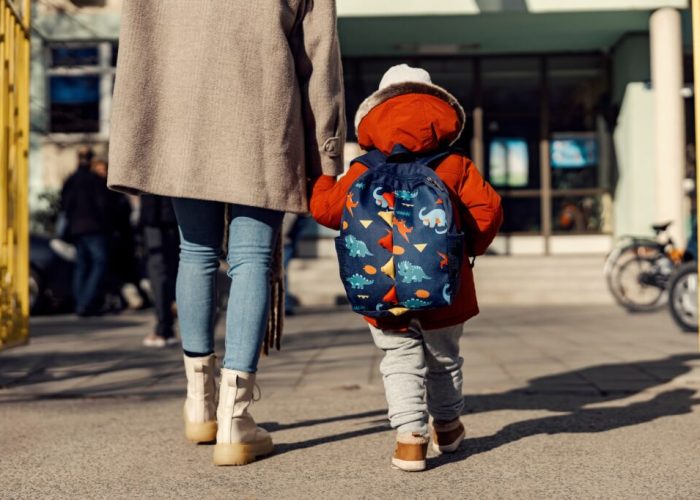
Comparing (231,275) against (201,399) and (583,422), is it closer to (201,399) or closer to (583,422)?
(201,399)

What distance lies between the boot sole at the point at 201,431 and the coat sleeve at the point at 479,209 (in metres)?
1.09

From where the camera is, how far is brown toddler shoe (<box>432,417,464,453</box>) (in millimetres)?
3402

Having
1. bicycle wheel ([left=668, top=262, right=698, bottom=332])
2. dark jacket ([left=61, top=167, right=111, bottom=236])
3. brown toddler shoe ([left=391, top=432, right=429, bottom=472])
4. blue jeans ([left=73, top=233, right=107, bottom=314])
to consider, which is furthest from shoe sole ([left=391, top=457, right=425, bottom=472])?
dark jacket ([left=61, top=167, right=111, bottom=236])

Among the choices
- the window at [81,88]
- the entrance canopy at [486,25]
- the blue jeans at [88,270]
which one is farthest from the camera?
the window at [81,88]

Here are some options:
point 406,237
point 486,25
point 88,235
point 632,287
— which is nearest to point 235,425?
point 406,237

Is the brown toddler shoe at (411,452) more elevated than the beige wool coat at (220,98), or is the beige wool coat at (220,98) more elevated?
the beige wool coat at (220,98)

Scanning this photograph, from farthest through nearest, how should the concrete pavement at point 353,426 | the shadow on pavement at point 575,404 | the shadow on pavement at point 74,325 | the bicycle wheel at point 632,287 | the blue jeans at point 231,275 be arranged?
the bicycle wheel at point 632,287, the shadow on pavement at point 74,325, the shadow on pavement at point 575,404, the blue jeans at point 231,275, the concrete pavement at point 353,426

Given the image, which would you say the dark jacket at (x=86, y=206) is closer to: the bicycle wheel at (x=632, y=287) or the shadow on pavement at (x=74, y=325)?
the shadow on pavement at (x=74, y=325)

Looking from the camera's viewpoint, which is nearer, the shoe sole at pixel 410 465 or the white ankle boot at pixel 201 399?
the shoe sole at pixel 410 465

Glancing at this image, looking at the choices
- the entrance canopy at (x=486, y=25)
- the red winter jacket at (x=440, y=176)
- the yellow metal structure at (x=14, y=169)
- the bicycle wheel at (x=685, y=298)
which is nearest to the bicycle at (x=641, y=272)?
the bicycle wheel at (x=685, y=298)

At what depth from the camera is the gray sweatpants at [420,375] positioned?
10.5ft

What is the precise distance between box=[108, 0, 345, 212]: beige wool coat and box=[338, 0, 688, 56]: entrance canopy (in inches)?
395

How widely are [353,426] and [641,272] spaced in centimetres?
786

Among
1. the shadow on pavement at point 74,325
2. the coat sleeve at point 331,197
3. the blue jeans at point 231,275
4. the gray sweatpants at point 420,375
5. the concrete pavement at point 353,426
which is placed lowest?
the concrete pavement at point 353,426
